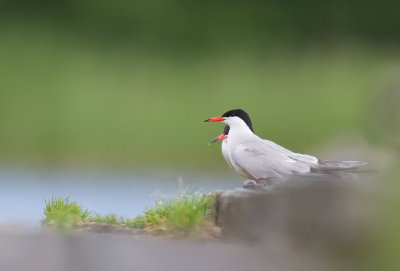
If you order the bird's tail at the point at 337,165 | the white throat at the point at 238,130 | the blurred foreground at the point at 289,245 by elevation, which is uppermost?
the white throat at the point at 238,130

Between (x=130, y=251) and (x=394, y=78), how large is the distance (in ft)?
5.08

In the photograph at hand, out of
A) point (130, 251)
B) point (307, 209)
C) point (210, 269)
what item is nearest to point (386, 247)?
point (307, 209)

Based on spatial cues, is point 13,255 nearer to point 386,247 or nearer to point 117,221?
point 386,247

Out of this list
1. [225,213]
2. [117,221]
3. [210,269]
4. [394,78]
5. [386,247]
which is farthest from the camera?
[117,221]

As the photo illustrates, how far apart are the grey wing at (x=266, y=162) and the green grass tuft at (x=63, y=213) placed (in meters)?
1.54

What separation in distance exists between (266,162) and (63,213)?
1.88 meters

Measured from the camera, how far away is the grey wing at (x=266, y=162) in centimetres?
633

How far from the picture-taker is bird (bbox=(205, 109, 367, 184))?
6.23m

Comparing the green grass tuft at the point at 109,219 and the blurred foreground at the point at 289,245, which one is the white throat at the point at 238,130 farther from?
the blurred foreground at the point at 289,245

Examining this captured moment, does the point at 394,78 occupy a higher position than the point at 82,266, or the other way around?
the point at 394,78

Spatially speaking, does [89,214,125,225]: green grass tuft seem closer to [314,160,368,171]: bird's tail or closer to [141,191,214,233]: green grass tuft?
[141,191,214,233]: green grass tuft

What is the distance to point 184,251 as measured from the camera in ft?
11.1

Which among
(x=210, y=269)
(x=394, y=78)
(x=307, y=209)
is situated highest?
(x=394, y=78)

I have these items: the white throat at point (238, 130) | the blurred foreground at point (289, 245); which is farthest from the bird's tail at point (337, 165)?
the blurred foreground at point (289, 245)
